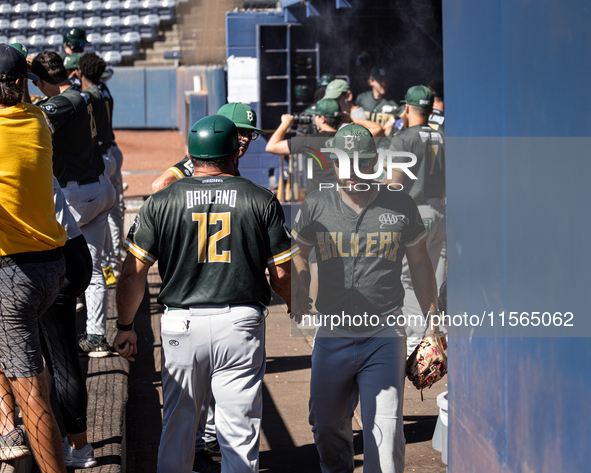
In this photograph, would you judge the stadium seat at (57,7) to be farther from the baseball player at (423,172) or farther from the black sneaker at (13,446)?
the black sneaker at (13,446)

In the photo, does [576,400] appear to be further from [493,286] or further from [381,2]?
[381,2]

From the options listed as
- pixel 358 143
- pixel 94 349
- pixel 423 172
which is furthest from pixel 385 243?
pixel 94 349

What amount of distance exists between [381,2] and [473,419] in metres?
8.30

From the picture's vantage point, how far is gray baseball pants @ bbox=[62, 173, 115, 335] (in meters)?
5.04

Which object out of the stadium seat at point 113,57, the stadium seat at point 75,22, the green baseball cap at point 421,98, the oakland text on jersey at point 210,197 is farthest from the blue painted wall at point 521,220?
the stadium seat at point 75,22

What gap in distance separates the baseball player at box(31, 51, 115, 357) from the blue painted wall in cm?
290

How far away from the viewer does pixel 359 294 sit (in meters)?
3.24

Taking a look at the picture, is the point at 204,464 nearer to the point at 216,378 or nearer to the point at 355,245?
the point at 216,378

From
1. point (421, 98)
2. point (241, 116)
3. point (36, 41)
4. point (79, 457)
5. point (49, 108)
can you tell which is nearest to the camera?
point (79, 457)

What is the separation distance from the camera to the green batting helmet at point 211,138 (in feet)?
9.73

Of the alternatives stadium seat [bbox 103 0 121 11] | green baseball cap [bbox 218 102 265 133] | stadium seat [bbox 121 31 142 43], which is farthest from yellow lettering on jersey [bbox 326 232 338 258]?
stadium seat [bbox 103 0 121 11]

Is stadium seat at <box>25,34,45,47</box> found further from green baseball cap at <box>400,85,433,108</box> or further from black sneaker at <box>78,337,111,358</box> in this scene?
green baseball cap at <box>400,85,433,108</box>

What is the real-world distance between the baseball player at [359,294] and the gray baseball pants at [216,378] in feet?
1.41

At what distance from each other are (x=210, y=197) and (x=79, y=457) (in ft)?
5.01
